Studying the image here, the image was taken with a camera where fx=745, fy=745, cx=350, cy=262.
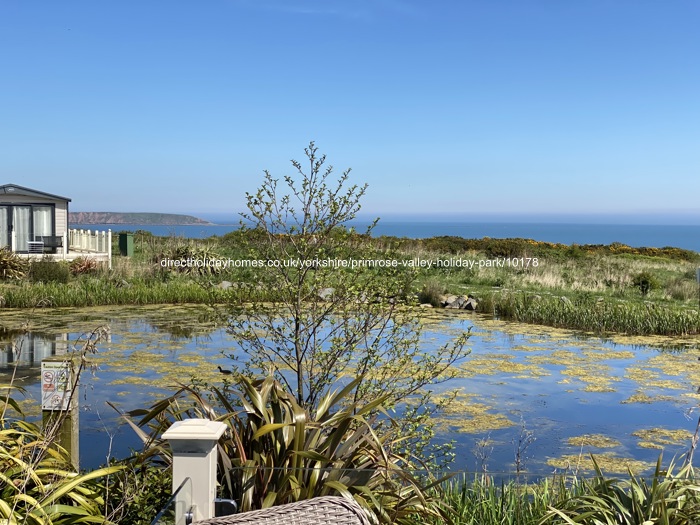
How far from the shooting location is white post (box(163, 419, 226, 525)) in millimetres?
2904

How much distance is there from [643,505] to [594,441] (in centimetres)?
388

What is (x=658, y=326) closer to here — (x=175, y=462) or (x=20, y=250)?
(x=175, y=462)

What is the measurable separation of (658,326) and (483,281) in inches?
288

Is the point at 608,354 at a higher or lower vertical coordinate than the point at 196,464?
lower

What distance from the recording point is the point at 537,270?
23953 millimetres

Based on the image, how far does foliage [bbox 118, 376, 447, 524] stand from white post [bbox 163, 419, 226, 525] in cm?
35

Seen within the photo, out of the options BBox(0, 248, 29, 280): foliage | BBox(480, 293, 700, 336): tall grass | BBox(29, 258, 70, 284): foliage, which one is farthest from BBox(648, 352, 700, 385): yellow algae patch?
BBox(0, 248, 29, 280): foliage

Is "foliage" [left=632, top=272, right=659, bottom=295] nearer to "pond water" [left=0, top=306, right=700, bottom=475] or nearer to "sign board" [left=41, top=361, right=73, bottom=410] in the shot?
"pond water" [left=0, top=306, right=700, bottom=475]

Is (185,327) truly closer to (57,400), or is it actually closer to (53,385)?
(53,385)

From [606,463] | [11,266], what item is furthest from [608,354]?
[11,266]

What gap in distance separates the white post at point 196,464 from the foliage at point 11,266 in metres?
16.7

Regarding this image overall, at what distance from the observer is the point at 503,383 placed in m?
9.91

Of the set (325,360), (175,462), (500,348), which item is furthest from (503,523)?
(500,348)

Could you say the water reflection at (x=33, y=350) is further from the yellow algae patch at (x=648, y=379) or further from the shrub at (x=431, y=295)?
the shrub at (x=431, y=295)
